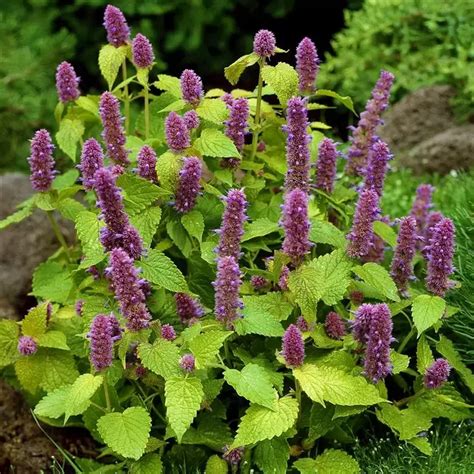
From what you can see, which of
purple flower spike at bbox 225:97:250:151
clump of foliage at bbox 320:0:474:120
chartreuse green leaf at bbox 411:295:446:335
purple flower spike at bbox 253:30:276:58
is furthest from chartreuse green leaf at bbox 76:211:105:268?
clump of foliage at bbox 320:0:474:120

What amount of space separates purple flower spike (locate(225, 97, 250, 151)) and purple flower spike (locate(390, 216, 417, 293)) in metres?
0.67

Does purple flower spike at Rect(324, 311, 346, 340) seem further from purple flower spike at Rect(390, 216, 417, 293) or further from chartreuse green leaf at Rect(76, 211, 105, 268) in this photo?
chartreuse green leaf at Rect(76, 211, 105, 268)

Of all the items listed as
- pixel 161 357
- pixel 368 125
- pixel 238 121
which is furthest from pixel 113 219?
pixel 368 125

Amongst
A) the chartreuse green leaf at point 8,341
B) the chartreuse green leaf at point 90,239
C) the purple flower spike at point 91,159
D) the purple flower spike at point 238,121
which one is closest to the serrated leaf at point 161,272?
the chartreuse green leaf at point 90,239

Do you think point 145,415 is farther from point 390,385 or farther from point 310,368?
point 390,385

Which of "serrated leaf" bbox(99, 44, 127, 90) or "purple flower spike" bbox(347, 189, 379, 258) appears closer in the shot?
"purple flower spike" bbox(347, 189, 379, 258)

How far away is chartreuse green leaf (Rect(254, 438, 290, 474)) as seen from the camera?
3.15m

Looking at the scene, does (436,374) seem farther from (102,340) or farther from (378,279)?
(102,340)

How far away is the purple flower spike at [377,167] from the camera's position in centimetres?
338

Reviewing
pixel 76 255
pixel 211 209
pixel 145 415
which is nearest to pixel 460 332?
pixel 211 209

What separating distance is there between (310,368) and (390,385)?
997 mm

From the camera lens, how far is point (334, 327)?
3279 millimetres

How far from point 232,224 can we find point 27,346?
0.97 metres

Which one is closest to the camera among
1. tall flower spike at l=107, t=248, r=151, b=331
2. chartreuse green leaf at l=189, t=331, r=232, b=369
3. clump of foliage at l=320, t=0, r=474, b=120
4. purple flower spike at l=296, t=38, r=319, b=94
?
tall flower spike at l=107, t=248, r=151, b=331
